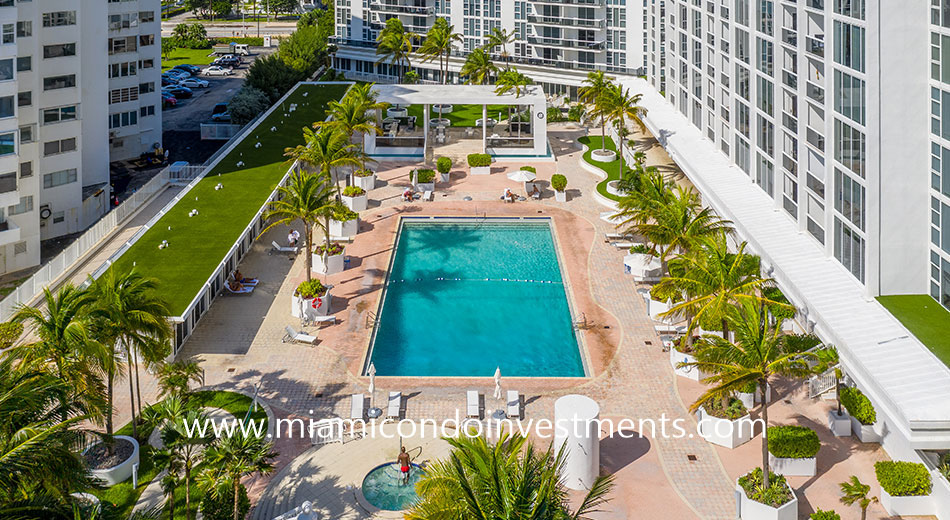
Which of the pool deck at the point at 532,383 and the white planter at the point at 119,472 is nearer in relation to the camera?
the pool deck at the point at 532,383

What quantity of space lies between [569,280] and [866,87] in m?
17.2

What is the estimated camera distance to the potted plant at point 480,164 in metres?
64.6

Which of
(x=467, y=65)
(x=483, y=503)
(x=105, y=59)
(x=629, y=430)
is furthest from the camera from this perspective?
(x=467, y=65)

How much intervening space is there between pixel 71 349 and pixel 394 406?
447 inches

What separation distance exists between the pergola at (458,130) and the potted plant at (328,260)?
22.1 m

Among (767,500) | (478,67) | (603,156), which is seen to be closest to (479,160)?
(603,156)

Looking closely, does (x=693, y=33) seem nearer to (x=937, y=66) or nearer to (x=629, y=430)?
(x=937, y=66)

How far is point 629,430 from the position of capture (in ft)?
103

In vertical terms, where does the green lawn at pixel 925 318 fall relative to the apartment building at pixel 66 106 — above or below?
below

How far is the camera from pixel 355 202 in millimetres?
56062


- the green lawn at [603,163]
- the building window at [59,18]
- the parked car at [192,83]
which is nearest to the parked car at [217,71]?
the parked car at [192,83]

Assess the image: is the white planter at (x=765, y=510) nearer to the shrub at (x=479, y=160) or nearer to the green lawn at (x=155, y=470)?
the green lawn at (x=155, y=470)

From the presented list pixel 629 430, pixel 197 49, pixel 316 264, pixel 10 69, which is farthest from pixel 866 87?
pixel 197 49

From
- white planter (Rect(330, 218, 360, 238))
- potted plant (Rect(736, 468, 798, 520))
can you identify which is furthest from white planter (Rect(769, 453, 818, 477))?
white planter (Rect(330, 218, 360, 238))
